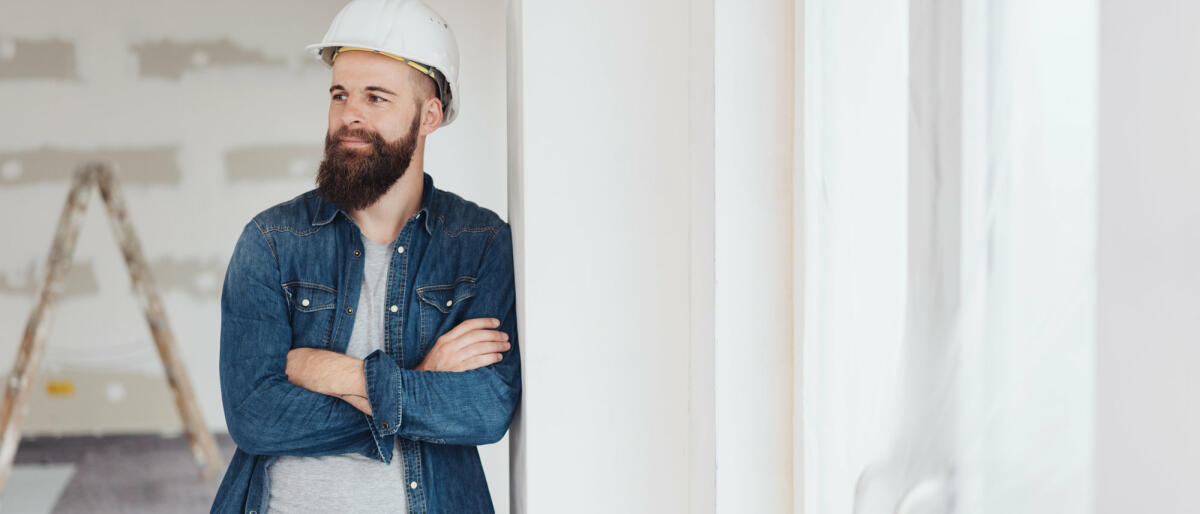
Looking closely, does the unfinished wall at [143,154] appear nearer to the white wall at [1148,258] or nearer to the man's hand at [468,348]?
→ the man's hand at [468,348]

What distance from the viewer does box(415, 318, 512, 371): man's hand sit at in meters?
1.34

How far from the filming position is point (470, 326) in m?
1.37

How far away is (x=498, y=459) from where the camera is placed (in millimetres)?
3480

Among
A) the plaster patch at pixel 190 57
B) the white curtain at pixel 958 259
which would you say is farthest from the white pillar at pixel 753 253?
the plaster patch at pixel 190 57

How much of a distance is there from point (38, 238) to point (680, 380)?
357cm

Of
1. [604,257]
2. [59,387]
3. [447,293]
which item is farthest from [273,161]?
[604,257]

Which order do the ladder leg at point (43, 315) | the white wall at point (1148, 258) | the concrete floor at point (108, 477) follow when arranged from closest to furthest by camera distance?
1. the white wall at point (1148, 258)
2. the concrete floor at point (108, 477)
3. the ladder leg at point (43, 315)

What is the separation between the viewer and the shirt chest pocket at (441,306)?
141 cm

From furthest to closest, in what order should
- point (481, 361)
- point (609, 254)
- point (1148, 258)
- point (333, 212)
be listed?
point (333, 212), point (481, 361), point (609, 254), point (1148, 258)

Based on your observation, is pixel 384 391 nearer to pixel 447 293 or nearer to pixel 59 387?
pixel 447 293

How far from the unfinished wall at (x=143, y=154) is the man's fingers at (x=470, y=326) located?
8.39 feet

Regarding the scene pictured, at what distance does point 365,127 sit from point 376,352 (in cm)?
37

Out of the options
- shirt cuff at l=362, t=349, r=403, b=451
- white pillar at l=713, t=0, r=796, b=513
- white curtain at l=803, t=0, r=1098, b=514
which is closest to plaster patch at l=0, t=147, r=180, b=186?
shirt cuff at l=362, t=349, r=403, b=451

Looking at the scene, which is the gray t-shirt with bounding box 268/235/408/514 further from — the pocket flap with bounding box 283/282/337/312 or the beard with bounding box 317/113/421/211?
the beard with bounding box 317/113/421/211
